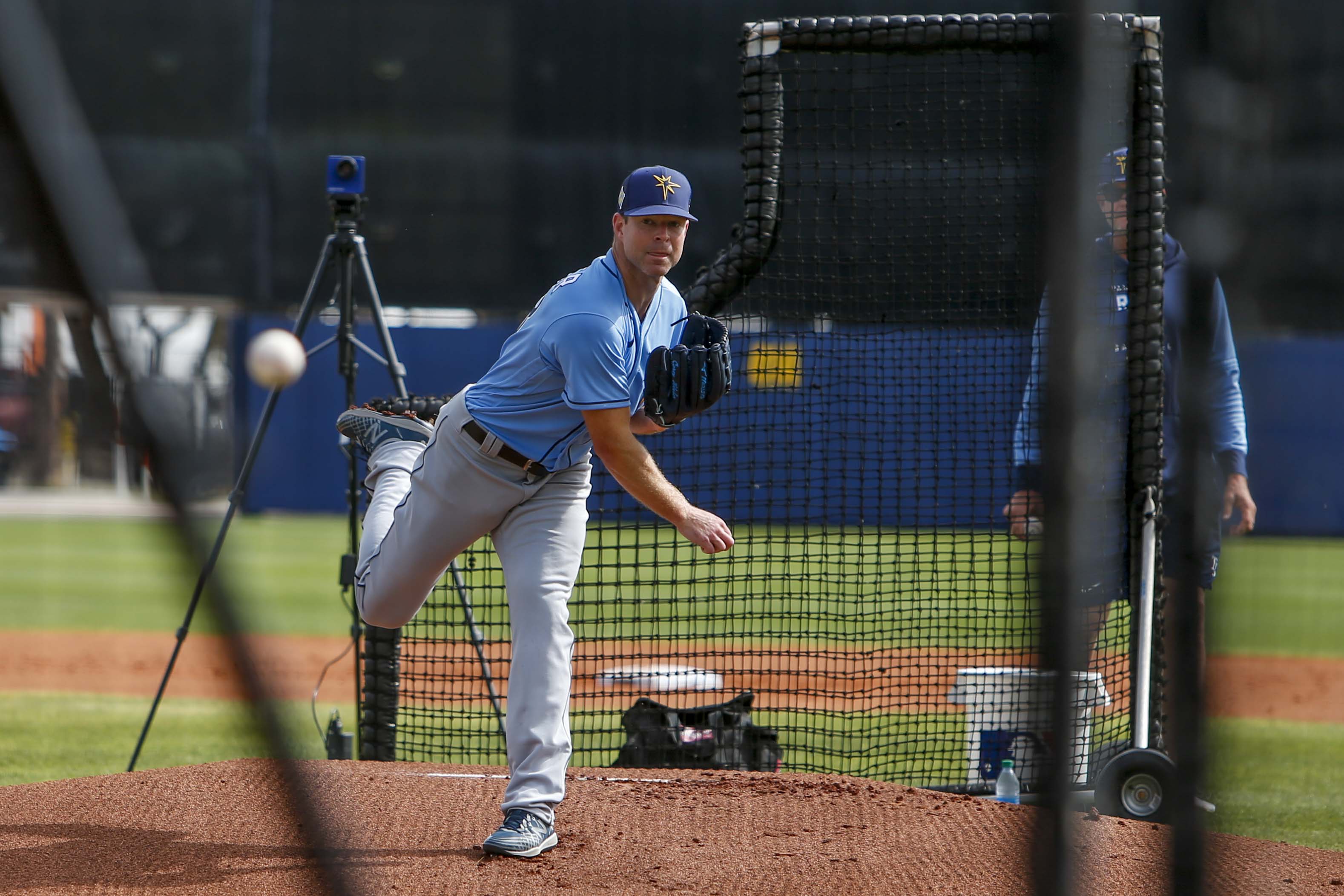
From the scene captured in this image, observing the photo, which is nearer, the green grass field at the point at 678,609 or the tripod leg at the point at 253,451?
the green grass field at the point at 678,609

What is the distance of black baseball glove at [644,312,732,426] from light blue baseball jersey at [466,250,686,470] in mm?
54

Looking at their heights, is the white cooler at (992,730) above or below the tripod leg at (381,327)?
below

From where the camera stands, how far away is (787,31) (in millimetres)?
4824

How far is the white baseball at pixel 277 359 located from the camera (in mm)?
5250

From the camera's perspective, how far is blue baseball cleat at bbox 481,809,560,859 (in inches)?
128

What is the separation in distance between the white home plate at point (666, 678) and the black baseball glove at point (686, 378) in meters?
1.44

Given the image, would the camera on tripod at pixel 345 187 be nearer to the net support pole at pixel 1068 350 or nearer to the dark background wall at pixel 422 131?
the net support pole at pixel 1068 350

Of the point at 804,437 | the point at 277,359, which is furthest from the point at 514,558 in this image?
the point at 804,437

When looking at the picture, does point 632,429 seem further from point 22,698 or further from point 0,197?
point 22,698

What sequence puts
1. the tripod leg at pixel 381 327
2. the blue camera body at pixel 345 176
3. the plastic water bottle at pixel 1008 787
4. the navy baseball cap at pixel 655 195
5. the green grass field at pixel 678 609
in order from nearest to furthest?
the green grass field at pixel 678 609 < the navy baseball cap at pixel 655 195 < the plastic water bottle at pixel 1008 787 < the tripod leg at pixel 381 327 < the blue camera body at pixel 345 176

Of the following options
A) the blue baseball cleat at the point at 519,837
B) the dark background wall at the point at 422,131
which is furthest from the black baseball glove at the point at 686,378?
the dark background wall at the point at 422,131

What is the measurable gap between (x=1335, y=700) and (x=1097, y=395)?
327 inches

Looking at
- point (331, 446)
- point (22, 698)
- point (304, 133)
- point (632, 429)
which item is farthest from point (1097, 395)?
point (304, 133)

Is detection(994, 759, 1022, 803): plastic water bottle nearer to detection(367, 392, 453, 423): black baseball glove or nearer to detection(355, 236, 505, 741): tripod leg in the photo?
detection(355, 236, 505, 741): tripod leg
